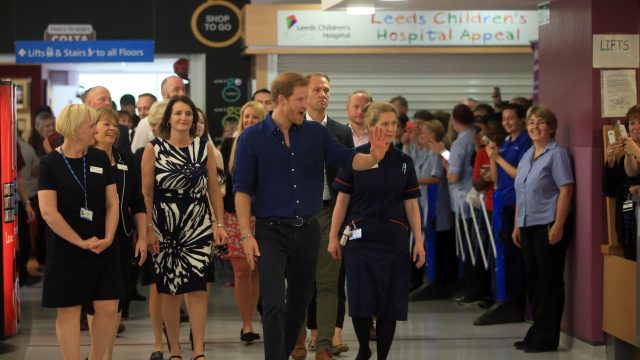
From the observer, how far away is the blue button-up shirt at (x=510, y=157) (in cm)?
809

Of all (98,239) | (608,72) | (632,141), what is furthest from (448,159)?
(98,239)

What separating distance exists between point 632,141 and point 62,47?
860cm

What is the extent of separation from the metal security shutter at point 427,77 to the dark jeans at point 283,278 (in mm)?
7197

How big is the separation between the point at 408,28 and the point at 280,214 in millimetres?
7318

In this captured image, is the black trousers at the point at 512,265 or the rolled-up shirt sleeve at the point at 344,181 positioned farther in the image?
the black trousers at the point at 512,265

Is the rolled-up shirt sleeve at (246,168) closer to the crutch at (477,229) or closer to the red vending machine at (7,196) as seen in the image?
the red vending machine at (7,196)

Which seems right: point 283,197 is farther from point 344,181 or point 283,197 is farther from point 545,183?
point 545,183

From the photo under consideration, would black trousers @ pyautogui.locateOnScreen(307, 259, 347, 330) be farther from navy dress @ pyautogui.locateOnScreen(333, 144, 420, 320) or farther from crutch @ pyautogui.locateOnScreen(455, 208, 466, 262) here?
crutch @ pyautogui.locateOnScreen(455, 208, 466, 262)

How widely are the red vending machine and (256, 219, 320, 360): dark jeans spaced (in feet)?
8.36

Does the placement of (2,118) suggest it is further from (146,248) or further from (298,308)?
(298,308)

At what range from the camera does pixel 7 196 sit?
24.1 feet

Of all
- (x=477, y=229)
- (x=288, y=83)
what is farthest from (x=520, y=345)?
(x=288, y=83)

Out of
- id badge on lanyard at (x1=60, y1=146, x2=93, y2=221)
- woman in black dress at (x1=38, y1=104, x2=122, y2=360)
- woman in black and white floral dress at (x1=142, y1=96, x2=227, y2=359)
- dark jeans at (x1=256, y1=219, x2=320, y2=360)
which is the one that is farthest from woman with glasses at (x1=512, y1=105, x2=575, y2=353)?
id badge on lanyard at (x1=60, y1=146, x2=93, y2=221)

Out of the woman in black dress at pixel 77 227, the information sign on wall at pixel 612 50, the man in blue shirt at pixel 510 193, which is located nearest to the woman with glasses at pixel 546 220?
the information sign on wall at pixel 612 50
